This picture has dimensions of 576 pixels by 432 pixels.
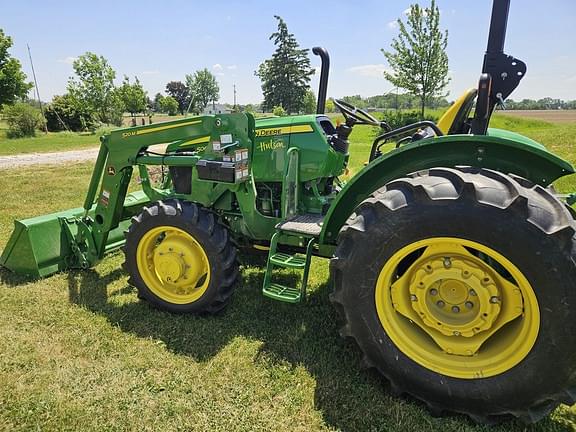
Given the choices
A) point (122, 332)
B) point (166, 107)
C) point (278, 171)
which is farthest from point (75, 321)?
point (166, 107)

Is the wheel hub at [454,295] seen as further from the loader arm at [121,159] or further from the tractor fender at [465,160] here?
the loader arm at [121,159]

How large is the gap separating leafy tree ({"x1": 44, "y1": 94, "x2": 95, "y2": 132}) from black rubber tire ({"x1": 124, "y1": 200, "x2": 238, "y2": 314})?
3075 cm

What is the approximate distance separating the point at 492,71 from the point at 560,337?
1726 mm

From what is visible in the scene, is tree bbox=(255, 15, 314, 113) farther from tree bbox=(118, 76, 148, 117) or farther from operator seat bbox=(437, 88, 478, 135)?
operator seat bbox=(437, 88, 478, 135)

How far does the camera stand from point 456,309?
2.43 meters

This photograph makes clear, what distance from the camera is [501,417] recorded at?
2.31 m

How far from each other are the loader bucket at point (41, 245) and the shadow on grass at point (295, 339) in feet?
0.88

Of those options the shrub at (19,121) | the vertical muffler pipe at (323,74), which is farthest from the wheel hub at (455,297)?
the shrub at (19,121)

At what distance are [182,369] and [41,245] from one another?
8.04 feet

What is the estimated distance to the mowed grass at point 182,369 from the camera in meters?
2.43

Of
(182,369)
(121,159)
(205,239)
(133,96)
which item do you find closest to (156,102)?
(133,96)

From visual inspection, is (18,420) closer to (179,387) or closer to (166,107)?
(179,387)

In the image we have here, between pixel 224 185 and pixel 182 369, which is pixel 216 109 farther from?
pixel 182 369

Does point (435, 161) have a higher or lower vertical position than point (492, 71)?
lower
